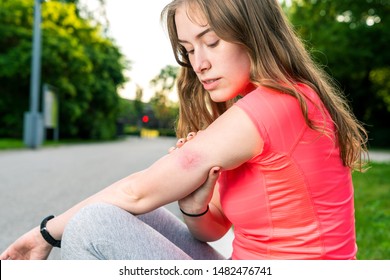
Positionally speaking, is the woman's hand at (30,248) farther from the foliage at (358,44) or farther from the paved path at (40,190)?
the foliage at (358,44)

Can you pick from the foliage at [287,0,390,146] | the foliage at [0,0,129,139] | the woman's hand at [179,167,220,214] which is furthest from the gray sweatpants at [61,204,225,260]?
the foliage at [0,0,129,139]

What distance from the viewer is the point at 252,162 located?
4.40ft

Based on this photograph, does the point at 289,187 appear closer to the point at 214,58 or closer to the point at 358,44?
the point at 214,58

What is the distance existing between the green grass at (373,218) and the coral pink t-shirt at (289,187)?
2.22 m

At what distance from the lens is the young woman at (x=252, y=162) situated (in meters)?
1.31

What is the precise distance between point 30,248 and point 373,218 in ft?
13.4

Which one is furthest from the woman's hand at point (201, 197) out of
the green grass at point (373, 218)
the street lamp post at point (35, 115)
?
the street lamp post at point (35, 115)

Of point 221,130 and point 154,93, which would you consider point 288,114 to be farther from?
point 154,93

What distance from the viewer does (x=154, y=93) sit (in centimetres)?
5747

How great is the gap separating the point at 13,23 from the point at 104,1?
10014 mm

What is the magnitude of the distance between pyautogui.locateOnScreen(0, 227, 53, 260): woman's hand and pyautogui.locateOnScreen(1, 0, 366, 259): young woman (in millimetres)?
63

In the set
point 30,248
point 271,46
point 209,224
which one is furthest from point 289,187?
point 30,248

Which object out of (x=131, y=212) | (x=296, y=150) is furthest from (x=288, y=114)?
(x=131, y=212)

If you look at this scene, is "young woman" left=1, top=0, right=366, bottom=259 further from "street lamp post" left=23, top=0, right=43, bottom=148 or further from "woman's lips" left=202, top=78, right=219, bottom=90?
"street lamp post" left=23, top=0, right=43, bottom=148
